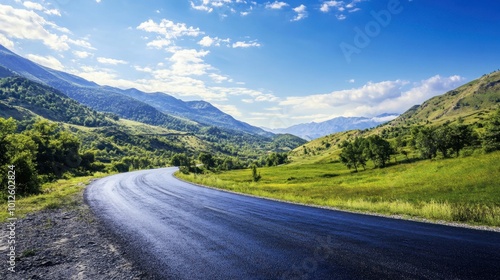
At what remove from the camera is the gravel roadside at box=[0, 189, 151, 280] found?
932 cm

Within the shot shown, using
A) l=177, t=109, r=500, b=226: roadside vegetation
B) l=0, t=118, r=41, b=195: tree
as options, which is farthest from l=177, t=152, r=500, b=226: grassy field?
l=0, t=118, r=41, b=195: tree

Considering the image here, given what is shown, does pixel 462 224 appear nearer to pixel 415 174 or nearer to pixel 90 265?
pixel 90 265

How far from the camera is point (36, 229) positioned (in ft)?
52.3

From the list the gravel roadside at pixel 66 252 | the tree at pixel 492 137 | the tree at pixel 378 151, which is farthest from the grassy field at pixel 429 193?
the tree at pixel 378 151

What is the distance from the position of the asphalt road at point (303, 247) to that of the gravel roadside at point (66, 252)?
0.70 m

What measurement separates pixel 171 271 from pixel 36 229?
38.3 ft

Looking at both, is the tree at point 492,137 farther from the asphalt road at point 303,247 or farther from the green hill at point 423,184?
the asphalt road at point 303,247

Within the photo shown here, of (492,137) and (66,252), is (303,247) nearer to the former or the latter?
(66,252)

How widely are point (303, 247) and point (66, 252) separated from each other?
964cm

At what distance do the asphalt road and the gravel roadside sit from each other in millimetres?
696

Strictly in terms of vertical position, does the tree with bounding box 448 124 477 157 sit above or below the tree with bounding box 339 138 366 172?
above

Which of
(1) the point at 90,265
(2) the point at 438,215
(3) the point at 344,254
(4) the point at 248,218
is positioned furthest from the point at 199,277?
(2) the point at 438,215

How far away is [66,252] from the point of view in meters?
11.7

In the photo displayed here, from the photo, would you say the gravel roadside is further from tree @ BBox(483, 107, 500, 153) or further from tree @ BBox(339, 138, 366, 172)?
tree @ BBox(339, 138, 366, 172)
